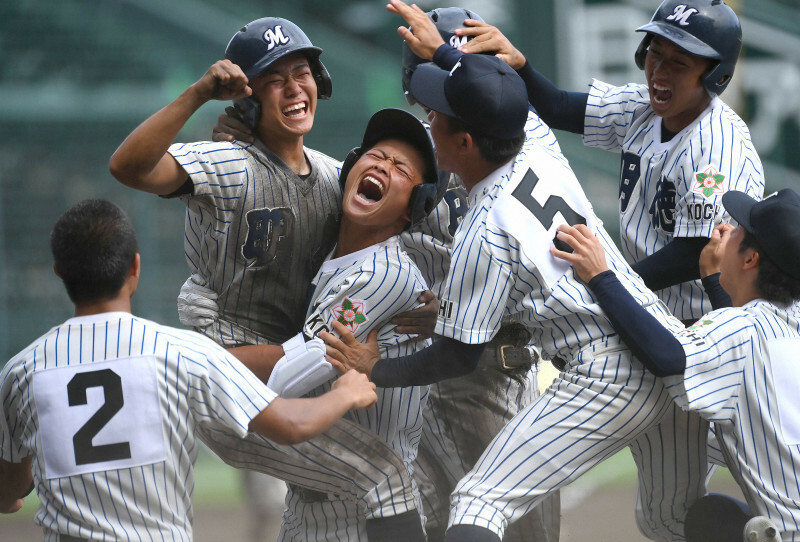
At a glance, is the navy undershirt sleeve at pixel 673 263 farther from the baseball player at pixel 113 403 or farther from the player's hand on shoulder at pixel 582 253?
the baseball player at pixel 113 403

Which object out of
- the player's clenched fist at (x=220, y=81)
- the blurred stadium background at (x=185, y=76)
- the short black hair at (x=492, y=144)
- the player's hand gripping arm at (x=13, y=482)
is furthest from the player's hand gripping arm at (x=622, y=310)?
the blurred stadium background at (x=185, y=76)

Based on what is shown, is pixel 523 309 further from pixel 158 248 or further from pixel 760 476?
pixel 158 248

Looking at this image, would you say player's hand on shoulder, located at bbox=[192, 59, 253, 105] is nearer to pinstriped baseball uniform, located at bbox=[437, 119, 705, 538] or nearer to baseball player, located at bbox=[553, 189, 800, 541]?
pinstriped baseball uniform, located at bbox=[437, 119, 705, 538]

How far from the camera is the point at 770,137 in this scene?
24.6ft

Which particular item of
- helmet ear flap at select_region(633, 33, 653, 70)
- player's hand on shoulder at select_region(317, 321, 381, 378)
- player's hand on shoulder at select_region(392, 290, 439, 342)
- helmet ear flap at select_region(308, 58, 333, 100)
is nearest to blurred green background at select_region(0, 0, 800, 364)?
helmet ear flap at select_region(633, 33, 653, 70)

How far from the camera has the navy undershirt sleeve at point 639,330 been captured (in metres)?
2.49

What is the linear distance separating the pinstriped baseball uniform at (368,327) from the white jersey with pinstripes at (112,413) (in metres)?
0.61

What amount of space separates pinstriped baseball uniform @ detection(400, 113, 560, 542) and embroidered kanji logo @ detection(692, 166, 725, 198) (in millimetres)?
761

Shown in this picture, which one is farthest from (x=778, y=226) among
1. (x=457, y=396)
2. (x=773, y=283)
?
(x=457, y=396)

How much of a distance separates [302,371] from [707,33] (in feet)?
5.31

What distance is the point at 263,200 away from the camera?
2988 millimetres

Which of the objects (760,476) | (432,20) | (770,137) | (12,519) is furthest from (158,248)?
(760,476)

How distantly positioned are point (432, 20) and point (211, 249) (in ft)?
3.61

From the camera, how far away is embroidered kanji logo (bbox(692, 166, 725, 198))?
117 inches
